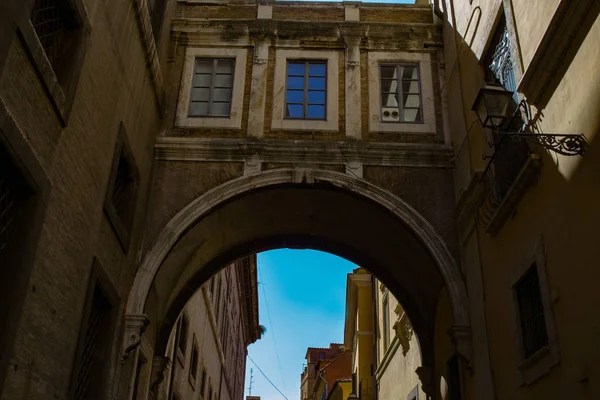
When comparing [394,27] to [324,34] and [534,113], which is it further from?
[534,113]

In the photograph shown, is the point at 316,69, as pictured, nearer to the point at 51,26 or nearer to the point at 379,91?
the point at 379,91

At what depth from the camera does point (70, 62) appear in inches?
273

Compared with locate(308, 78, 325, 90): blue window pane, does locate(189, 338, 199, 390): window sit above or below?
below

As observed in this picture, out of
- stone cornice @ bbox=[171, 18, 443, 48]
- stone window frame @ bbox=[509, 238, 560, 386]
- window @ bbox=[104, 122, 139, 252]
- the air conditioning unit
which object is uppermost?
stone cornice @ bbox=[171, 18, 443, 48]

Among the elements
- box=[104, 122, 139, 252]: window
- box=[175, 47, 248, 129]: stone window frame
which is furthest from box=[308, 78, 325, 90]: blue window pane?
box=[104, 122, 139, 252]: window

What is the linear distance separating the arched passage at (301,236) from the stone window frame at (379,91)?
1.33 meters

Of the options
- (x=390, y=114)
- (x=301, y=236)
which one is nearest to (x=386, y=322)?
(x=301, y=236)

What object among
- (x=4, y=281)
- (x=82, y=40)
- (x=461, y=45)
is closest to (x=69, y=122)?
(x=82, y=40)

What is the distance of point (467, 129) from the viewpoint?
995 centimetres

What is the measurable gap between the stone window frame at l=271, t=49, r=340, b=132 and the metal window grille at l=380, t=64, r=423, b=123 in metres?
0.87

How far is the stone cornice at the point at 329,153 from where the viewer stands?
10742 mm

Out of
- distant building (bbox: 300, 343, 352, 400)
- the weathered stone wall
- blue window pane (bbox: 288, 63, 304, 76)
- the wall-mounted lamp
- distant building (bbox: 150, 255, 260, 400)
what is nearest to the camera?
the weathered stone wall

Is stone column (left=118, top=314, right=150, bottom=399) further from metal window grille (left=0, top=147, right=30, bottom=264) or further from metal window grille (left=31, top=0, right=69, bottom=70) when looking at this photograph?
metal window grille (left=31, top=0, right=69, bottom=70)

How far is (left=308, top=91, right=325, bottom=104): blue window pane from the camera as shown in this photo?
38.0 feet
